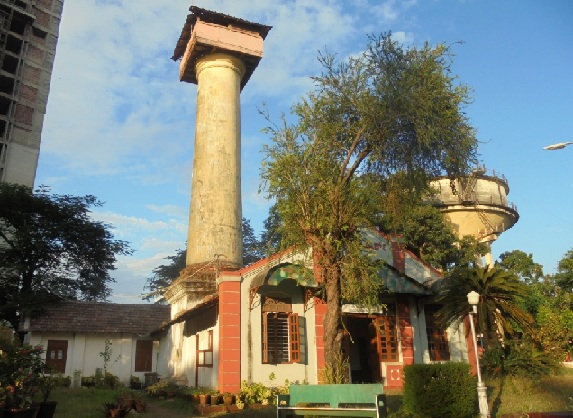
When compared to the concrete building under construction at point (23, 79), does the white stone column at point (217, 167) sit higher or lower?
lower

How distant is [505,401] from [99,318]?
2333cm

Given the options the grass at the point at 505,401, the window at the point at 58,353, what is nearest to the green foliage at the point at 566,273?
the grass at the point at 505,401

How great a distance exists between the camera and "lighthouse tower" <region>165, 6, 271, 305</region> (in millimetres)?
23438

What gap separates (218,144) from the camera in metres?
25.5

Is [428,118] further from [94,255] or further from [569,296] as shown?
[94,255]

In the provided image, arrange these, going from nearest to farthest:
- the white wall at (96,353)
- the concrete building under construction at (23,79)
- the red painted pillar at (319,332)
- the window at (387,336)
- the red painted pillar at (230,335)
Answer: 1. the red painted pillar at (230,335)
2. the red painted pillar at (319,332)
3. the window at (387,336)
4. the white wall at (96,353)
5. the concrete building under construction at (23,79)

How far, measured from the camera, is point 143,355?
2966cm

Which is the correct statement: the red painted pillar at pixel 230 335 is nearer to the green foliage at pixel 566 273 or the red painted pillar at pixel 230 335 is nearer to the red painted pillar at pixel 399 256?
the red painted pillar at pixel 399 256

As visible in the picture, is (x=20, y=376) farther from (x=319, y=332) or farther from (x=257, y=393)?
(x=319, y=332)

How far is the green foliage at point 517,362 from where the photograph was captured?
15.2 metres

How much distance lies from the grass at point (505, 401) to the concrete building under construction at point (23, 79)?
29635mm

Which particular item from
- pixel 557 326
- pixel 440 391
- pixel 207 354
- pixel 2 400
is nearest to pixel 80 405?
pixel 207 354

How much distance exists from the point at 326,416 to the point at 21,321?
23449mm

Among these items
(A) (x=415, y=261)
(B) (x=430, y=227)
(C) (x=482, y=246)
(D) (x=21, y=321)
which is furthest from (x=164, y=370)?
(C) (x=482, y=246)
